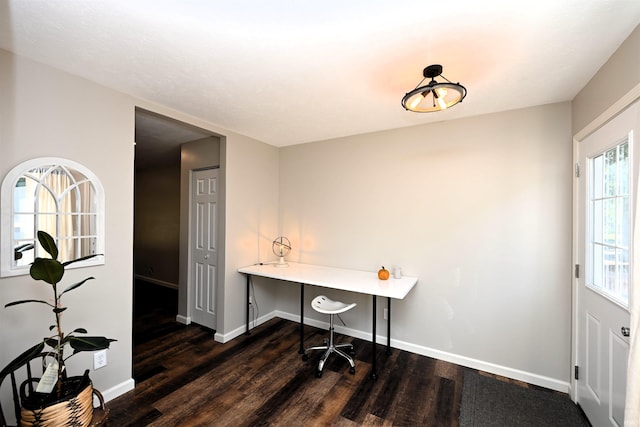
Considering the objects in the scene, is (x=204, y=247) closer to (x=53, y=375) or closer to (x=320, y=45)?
(x=53, y=375)

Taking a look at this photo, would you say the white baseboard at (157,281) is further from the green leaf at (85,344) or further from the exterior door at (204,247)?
the green leaf at (85,344)

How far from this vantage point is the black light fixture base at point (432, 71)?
68.1 inches

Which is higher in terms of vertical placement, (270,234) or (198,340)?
(270,234)

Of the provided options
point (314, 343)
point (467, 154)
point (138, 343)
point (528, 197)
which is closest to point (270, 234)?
point (314, 343)

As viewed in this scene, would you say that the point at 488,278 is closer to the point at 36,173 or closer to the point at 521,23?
the point at 521,23

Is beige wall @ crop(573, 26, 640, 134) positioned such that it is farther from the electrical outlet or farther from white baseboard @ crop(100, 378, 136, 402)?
white baseboard @ crop(100, 378, 136, 402)

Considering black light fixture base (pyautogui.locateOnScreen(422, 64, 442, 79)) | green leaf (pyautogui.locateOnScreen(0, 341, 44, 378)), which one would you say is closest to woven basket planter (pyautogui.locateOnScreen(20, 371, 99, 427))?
green leaf (pyautogui.locateOnScreen(0, 341, 44, 378))

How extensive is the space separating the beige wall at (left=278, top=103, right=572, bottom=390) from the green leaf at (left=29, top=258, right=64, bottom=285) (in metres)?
2.61

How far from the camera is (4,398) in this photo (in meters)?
1.70

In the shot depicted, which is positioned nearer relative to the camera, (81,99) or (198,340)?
(81,99)

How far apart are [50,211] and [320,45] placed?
7.04ft

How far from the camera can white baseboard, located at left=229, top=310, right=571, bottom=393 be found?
7.72ft

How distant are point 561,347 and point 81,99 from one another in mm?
4366

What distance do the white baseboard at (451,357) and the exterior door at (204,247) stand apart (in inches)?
22.6
